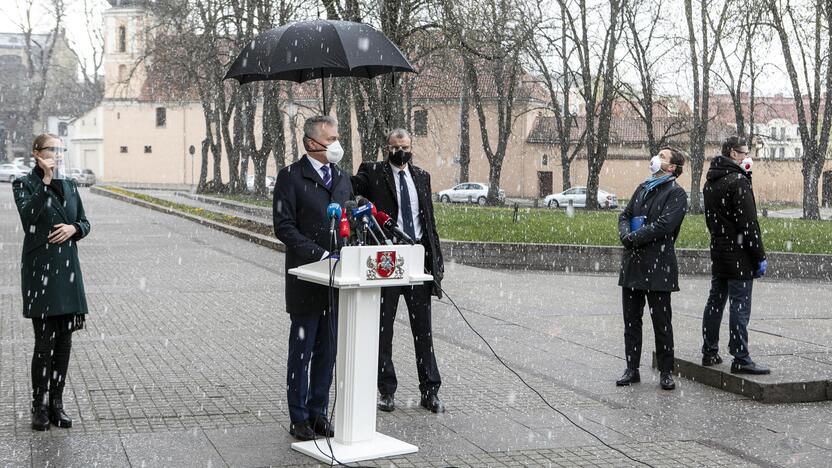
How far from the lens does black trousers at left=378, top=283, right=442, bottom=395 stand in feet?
23.2

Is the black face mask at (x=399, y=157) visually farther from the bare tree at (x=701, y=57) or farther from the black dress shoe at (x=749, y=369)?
the bare tree at (x=701, y=57)

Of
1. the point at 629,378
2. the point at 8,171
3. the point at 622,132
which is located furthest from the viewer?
the point at 8,171

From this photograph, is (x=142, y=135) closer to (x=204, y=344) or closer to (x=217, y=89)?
(x=217, y=89)

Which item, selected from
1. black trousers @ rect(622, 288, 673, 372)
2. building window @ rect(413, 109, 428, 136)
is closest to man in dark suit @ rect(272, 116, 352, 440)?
black trousers @ rect(622, 288, 673, 372)

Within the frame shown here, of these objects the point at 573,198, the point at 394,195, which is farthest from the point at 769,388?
the point at 573,198

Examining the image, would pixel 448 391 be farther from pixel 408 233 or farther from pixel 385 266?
pixel 385 266

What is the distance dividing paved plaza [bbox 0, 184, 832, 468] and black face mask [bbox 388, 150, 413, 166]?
1.68m

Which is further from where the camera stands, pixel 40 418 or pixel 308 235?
pixel 40 418

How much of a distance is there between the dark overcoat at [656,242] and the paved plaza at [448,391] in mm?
834

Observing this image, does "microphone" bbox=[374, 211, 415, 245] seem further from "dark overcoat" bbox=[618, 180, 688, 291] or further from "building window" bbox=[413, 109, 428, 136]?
"building window" bbox=[413, 109, 428, 136]

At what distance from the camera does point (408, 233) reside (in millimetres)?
7020

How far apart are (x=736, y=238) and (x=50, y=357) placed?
5.05m

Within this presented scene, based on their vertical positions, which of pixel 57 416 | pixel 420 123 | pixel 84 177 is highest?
pixel 420 123

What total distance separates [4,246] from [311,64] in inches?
599
